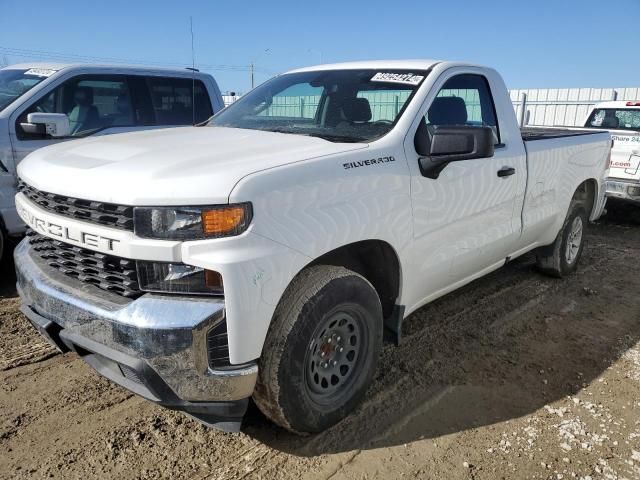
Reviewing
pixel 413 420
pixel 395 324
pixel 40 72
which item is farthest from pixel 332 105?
pixel 40 72

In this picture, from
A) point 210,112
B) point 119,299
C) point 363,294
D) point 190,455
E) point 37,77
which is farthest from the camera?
point 210,112

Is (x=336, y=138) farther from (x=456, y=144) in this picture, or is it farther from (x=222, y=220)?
(x=222, y=220)

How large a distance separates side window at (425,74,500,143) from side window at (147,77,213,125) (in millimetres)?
3362

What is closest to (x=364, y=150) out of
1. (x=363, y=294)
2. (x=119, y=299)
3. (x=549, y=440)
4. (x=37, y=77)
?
(x=363, y=294)

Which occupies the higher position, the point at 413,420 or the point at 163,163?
the point at 163,163

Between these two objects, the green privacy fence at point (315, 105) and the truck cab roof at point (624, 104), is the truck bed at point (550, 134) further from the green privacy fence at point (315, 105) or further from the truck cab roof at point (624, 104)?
the truck cab roof at point (624, 104)

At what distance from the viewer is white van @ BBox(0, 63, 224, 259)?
465 centimetres

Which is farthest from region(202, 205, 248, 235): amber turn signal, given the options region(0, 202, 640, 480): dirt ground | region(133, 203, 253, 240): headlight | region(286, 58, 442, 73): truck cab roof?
region(286, 58, 442, 73): truck cab roof

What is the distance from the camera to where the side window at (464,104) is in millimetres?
3482

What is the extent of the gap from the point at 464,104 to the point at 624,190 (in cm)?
549

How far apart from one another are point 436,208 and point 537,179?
1.63m

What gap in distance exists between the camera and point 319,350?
8.87 feet

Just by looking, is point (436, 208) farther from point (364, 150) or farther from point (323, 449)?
point (323, 449)

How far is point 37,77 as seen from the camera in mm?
5117
